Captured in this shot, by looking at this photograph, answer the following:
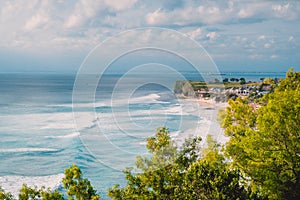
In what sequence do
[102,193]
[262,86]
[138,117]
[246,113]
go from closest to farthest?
[246,113] → [138,117] → [102,193] → [262,86]

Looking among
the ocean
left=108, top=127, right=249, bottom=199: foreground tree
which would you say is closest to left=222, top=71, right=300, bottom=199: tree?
left=108, top=127, right=249, bottom=199: foreground tree

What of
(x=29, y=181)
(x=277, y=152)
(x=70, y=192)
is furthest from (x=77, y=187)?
(x=29, y=181)

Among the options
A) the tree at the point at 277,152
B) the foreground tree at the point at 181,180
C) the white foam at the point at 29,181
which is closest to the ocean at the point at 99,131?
the white foam at the point at 29,181

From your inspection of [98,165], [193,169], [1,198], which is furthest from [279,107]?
[98,165]

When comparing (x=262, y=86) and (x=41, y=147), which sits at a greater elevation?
(x=262, y=86)

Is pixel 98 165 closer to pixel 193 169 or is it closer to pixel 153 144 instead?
pixel 153 144

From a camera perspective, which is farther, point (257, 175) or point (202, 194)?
point (257, 175)

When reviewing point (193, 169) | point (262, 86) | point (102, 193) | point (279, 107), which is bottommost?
point (102, 193)

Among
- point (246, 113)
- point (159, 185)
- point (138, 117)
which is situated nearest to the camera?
point (159, 185)
